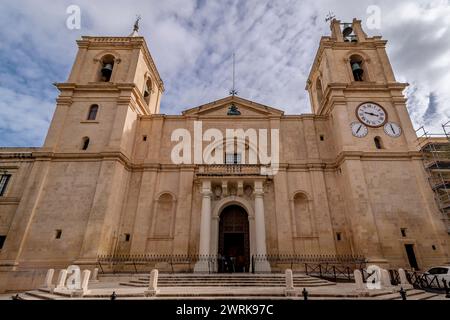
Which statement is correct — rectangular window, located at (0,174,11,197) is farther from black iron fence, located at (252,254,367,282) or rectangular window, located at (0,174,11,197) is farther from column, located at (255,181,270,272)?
black iron fence, located at (252,254,367,282)

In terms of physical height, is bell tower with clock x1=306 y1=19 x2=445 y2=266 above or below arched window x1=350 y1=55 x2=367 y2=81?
below

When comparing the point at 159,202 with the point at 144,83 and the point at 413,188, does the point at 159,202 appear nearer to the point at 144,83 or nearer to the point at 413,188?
the point at 144,83

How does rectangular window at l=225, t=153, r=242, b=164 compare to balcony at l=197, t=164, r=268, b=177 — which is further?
rectangular window at l=225, t=153, r=242, b=164

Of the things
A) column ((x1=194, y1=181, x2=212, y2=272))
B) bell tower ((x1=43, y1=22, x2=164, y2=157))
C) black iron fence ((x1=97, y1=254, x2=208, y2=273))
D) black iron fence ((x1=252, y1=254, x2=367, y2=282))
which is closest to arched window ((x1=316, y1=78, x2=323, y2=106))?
column ((x1=194, y1=181, x2=212, y2=272))

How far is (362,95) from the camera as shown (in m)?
18.8

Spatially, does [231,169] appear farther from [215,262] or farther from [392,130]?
[392,130]

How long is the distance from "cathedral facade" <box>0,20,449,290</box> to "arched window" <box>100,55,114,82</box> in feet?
0.41

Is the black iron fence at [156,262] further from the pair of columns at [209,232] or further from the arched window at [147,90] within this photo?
the arched window at [147,90]

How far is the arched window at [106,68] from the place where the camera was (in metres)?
20.5

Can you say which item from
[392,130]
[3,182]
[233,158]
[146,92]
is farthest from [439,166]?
[3,182]

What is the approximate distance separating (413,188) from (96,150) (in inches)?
836

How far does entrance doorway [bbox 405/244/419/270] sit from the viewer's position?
13870 millimetres

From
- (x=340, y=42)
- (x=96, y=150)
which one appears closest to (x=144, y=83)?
(x=96, y=150)

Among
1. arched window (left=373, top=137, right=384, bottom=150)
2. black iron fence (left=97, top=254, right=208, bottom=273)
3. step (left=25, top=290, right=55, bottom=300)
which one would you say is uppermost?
arched window (left=373, top=137, right=384, bottom=150)
